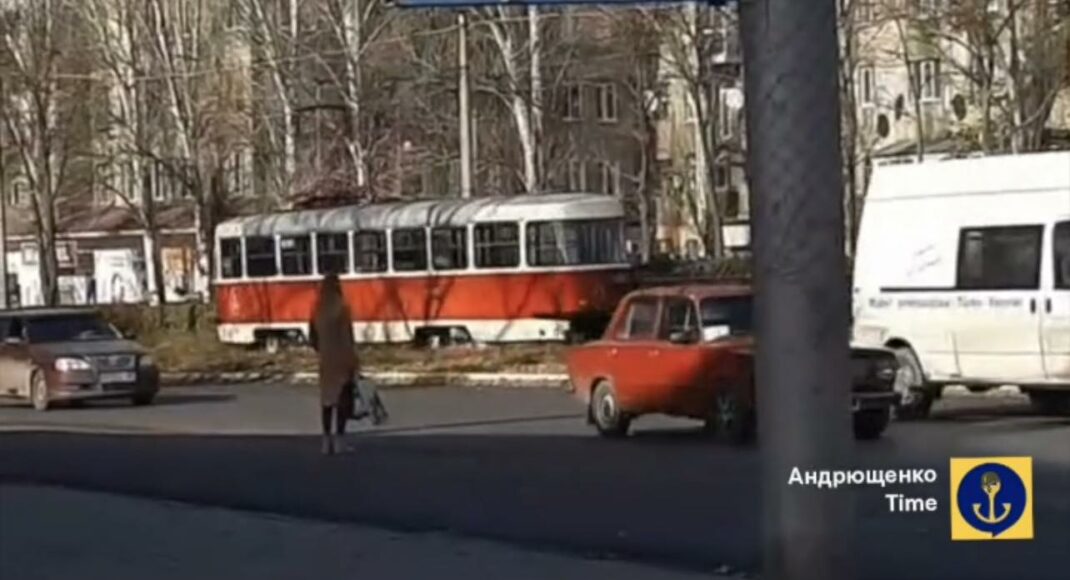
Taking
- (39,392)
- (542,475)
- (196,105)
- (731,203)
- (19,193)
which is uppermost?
(196,105)

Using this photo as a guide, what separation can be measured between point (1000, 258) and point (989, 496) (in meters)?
15.4

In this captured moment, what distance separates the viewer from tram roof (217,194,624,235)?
47.2 meters

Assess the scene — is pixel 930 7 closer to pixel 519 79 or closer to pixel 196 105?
pixel 519 79

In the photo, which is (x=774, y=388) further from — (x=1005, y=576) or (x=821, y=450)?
(x=1005, y=576)

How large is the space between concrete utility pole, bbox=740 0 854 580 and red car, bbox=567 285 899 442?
1627cm

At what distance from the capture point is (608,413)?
24844mm

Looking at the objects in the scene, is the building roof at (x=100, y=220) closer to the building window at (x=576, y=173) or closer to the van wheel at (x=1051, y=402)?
the building window at (x=576, y=173)

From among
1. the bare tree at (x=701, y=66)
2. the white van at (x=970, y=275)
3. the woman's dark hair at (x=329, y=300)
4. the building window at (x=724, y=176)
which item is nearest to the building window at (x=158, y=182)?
the bare tree at (x=701, y=66)

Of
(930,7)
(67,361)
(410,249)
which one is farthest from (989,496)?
(410,249)

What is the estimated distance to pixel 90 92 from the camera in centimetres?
6600

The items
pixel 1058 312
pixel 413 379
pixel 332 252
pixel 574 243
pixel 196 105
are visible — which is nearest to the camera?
pixel 1058 312

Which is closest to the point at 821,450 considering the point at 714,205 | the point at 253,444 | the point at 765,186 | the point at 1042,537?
the point at 765,186

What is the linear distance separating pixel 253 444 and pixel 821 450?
785 inches

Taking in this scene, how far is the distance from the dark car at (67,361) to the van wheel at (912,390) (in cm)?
1412
